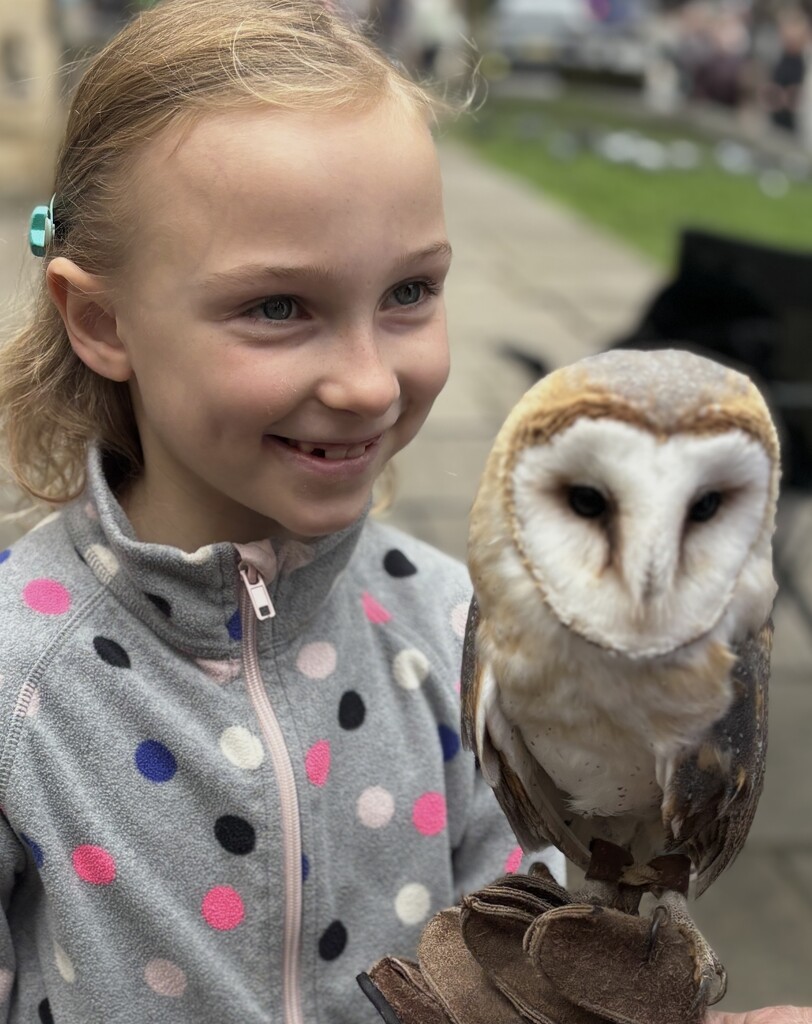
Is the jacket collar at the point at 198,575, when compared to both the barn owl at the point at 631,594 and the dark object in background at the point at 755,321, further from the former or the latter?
the dark object in background at the point at 755,321

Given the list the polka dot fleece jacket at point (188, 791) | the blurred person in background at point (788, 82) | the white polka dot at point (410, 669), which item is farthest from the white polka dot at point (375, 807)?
the blurred person in background at point (788, 82)

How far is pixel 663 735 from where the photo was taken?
0.79 m

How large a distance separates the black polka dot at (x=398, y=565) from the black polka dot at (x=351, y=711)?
0.50 ft

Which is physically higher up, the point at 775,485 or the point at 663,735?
the point at 775,485

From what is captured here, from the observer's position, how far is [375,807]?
1126mm

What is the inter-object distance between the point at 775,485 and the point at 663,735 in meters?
0.17

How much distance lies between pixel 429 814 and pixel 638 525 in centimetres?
55

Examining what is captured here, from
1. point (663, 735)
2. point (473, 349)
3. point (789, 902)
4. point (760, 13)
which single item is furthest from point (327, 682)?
point (760, 13)

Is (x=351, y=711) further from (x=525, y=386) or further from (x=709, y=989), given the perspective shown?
(x=525, y=386)

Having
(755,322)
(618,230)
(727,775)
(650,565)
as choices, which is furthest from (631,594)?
(618,230)

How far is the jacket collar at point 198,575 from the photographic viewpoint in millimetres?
1047

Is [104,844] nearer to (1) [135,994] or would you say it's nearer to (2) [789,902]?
(1) [135,994]

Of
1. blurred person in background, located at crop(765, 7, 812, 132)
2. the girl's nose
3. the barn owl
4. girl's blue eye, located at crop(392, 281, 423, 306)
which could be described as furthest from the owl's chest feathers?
blurred person in background, located at crop(765, 7, 812, 132)

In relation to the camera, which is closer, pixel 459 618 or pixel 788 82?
pixel 459 618
